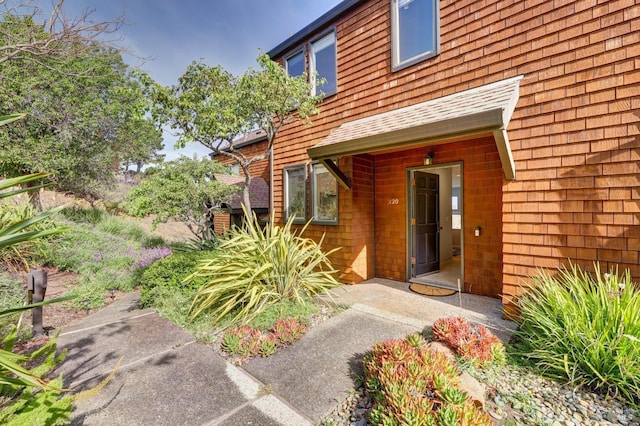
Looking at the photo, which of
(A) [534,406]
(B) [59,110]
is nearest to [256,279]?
(A) [534,406]

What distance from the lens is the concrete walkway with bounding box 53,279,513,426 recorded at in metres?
2.31

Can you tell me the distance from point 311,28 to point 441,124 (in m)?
4.52

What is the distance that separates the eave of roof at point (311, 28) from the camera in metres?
5.80

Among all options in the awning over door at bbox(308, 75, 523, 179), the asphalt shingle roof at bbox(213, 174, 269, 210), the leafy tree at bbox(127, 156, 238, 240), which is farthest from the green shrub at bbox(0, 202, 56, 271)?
the awning over door at bbox(308, 75, 523, 179)

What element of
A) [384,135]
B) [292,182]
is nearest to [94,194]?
[292,182]

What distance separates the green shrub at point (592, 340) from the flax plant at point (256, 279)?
270cm

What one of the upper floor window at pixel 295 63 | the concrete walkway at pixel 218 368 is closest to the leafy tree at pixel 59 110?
the upper floor window at pixel 295 63

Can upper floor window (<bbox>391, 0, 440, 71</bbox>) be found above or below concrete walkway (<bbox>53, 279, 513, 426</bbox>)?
above

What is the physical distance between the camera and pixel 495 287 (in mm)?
4660

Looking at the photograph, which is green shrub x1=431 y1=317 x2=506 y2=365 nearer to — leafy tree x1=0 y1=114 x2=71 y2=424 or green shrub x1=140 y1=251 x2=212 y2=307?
leafy tree x1=0 y1=114 x2=71 y2=424

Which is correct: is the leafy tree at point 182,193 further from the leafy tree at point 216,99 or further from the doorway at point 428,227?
the doorway at point 428,227

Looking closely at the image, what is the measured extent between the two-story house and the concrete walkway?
139 centimetres

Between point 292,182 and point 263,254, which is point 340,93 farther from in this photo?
point 263,254

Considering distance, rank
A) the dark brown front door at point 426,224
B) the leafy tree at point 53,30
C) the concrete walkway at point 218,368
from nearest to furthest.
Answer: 1. the concrete walkway at point 218,368
2. the leafy tree at point 53,30
3. the dark brown front door at point 426,224
